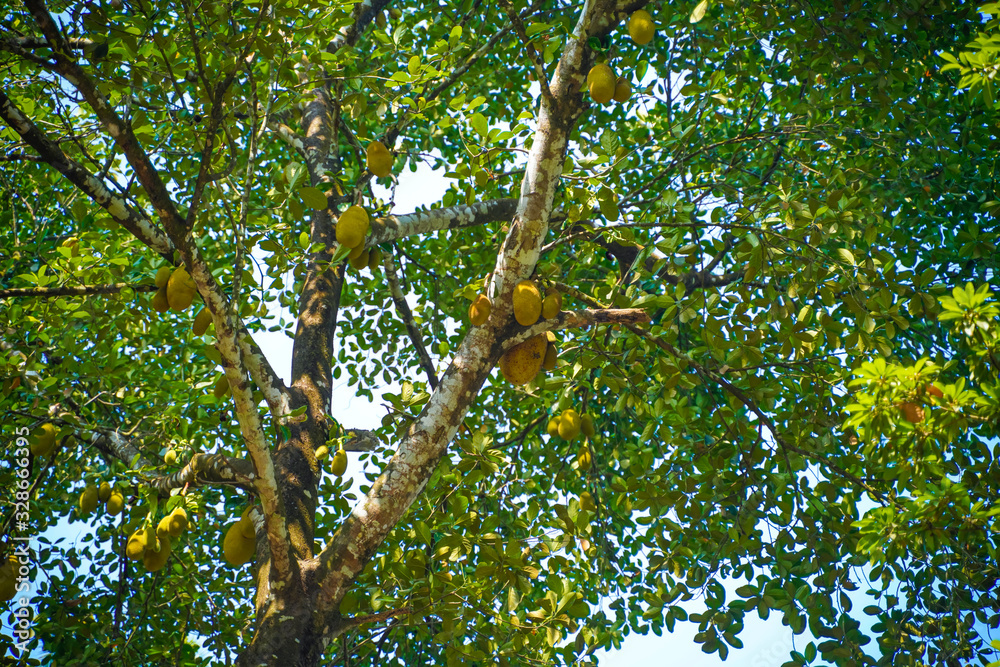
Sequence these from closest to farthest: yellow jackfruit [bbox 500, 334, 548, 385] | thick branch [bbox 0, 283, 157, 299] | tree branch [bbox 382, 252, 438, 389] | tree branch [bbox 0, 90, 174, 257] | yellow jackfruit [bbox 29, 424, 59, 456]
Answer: tree branch [bbox 0, 90, 174, 257]
yellow jackfruit [bbox 500, 334, 548, 385]
thick branch [bbox 0, 283, 157, 299]
yellow jackfruit [bbox 29, 424, 59, 456]
tree branch [bbox 382, 252, 438, 389]

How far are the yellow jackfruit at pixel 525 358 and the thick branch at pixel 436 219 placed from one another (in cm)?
79

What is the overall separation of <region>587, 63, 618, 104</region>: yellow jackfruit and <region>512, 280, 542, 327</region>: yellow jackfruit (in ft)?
2.42

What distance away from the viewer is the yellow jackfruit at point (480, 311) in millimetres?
2547

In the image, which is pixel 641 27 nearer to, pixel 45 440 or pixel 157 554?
pixel 157 554

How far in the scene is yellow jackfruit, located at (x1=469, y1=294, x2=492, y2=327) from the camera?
255 centimetres

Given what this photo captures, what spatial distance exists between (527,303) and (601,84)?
0.85m

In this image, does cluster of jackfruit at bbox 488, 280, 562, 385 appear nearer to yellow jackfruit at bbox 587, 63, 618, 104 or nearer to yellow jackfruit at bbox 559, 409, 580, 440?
yellow jackfruit at bbox 559, 409, 580, 440

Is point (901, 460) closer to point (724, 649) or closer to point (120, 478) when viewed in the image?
point (724, 649)

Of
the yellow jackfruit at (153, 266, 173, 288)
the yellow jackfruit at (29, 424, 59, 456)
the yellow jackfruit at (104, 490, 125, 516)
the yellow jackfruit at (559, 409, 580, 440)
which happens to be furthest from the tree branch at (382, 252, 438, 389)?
the yellow jackfruit at (29, 424, 59, 456)

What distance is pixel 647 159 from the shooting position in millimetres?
5082

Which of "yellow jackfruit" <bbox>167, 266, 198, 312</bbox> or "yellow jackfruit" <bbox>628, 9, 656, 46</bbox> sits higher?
"yellow jackfruit" <bbox>628, 9, 656, 46</bbox>

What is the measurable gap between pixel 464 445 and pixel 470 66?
254 centimetres

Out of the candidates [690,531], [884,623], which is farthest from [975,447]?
[690,531]

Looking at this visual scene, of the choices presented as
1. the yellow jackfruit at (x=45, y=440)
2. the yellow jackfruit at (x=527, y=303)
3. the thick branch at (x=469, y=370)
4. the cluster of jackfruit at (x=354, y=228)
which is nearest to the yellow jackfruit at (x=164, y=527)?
the thick branch at (x=469, y=370)
